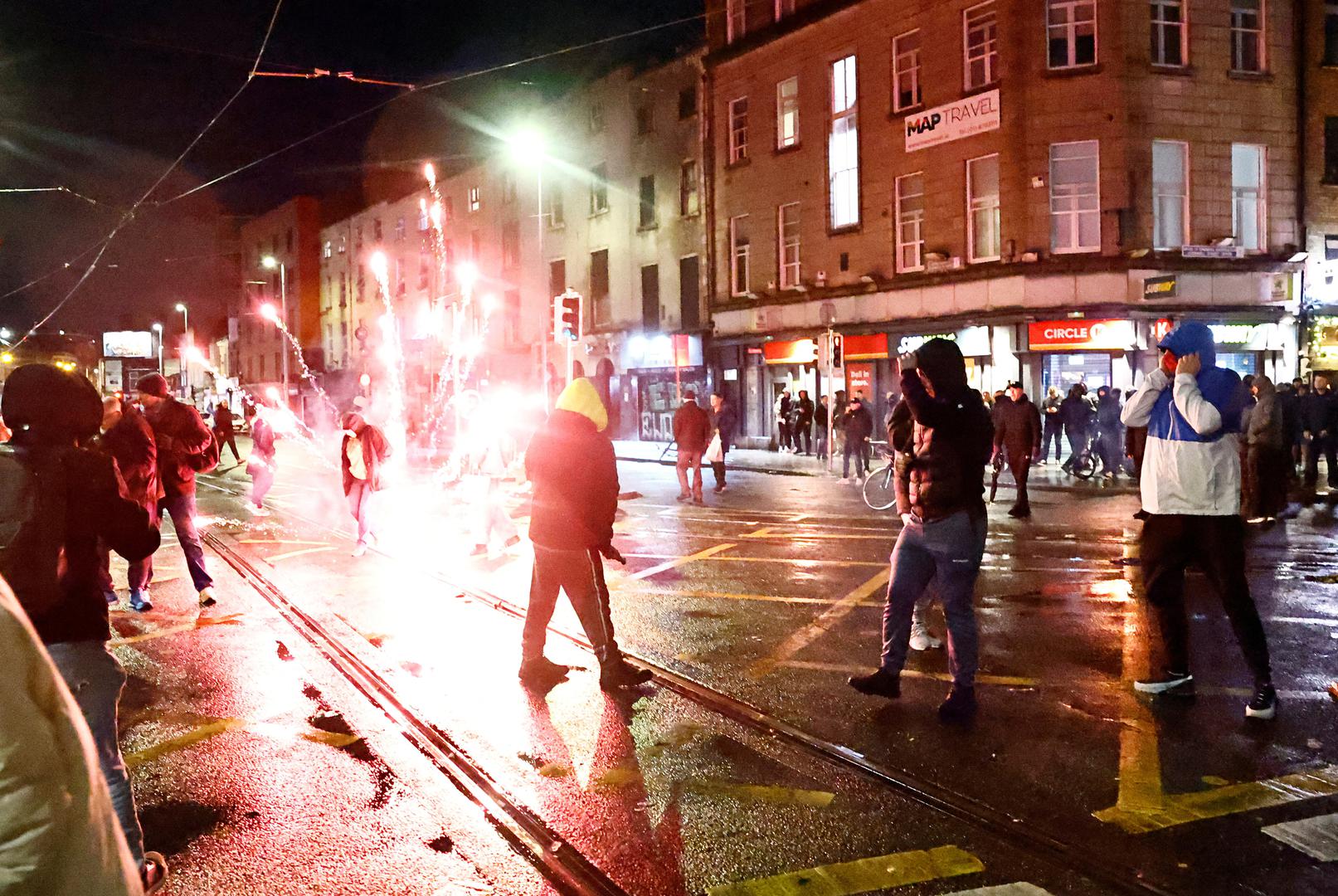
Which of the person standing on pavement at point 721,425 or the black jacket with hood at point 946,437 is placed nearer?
the black jacket with hood at point 946,437

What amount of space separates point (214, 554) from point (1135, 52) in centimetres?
2101

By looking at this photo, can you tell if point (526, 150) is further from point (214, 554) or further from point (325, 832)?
point (325, 832)

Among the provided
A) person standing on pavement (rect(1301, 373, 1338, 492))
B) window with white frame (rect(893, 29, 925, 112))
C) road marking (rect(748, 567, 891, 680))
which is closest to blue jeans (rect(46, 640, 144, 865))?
road marking (rect(748, 567, 891, 680))

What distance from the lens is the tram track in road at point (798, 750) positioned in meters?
3.73

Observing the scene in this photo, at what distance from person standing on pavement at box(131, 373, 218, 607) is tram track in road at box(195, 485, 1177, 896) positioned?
180 cm

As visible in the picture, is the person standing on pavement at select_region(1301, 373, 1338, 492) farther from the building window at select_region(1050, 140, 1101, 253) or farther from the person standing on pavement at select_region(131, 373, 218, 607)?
the person standing on pavement at select_region(131, 373, 218, 607)

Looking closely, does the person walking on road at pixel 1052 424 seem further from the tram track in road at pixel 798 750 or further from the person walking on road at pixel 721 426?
the tram track in road at pixel 798 750

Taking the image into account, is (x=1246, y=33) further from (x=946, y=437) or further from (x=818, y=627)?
(x=946, y=437)

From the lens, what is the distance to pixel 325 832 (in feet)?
13.6

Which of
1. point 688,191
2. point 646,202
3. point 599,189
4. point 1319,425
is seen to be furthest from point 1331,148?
point 599,189

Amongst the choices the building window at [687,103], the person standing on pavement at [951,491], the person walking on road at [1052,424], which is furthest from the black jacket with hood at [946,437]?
the building window at [687,103]

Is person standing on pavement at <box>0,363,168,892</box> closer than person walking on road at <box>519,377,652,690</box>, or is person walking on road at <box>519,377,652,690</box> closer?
person standing on pavement at <box>0,363,168,892</box>

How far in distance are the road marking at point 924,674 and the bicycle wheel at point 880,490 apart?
28.7ft

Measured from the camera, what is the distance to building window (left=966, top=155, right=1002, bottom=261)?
24828 mm
